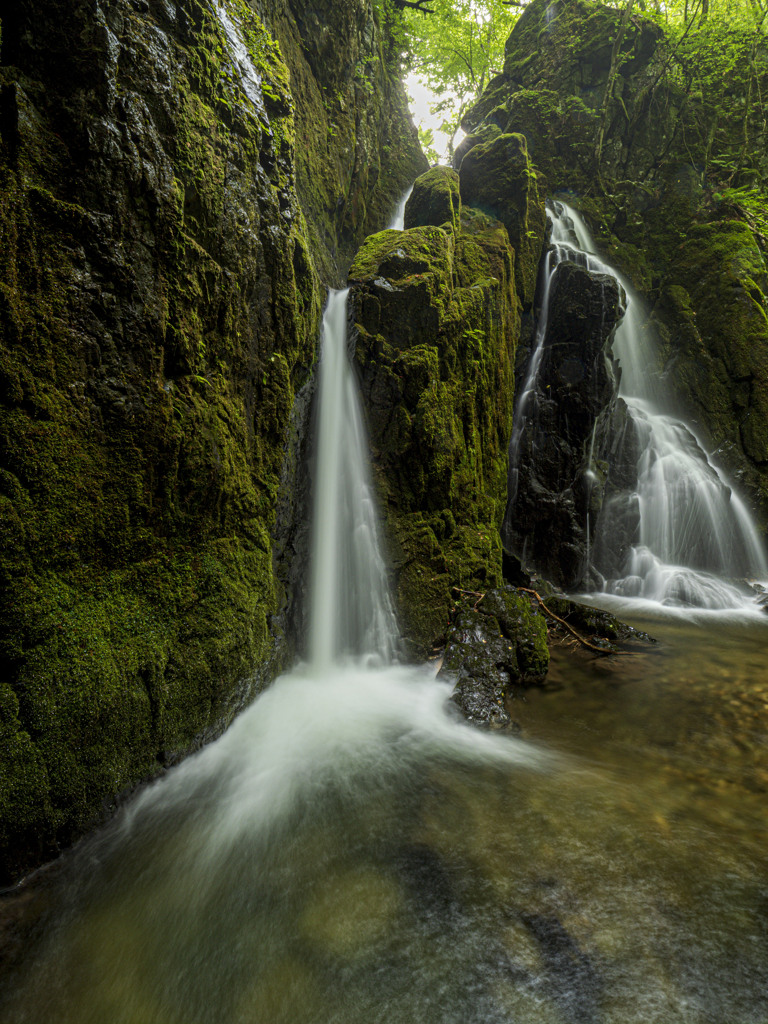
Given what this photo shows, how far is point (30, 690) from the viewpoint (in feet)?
7.89

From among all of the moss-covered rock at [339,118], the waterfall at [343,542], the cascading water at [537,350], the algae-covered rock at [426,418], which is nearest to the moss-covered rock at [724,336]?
the cascading water at [537,350]

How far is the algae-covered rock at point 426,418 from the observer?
605 cm

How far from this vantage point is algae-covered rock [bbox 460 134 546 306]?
1052cm

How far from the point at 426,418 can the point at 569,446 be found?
4923 millimetres

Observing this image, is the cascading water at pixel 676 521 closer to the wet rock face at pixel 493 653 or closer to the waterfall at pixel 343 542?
the wet rock face at pixel 493 653

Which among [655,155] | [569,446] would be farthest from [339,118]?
[655,155]

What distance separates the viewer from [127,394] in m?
3.07

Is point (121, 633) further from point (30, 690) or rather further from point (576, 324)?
point (576, 324)

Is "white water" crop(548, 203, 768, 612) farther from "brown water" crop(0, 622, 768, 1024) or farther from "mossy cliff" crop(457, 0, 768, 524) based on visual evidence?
"brown water" crop(0, 622, 768, 1024)

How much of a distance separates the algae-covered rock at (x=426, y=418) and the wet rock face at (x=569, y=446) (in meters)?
2.62

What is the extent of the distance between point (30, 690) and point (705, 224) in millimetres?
18948

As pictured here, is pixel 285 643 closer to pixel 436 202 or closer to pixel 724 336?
pixel 436 202

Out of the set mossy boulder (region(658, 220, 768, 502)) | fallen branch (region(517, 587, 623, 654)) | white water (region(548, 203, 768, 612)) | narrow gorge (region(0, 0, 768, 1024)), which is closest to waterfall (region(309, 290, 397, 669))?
narrow gorge (region(0, 0, 768, 1024))

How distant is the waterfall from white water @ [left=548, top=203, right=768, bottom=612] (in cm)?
635
